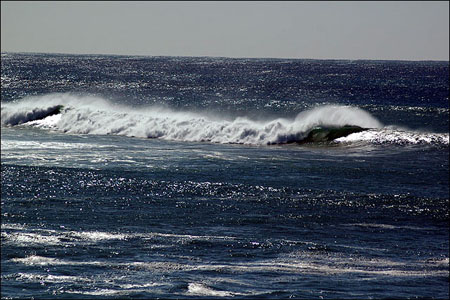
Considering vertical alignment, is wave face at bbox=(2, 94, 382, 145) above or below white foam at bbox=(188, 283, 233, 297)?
above

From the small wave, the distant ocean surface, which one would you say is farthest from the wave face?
the small wave

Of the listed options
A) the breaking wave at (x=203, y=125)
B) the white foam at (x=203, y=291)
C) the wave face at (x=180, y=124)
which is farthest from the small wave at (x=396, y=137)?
the white foam at (x=203, y=291)

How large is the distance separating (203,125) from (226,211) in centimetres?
3185

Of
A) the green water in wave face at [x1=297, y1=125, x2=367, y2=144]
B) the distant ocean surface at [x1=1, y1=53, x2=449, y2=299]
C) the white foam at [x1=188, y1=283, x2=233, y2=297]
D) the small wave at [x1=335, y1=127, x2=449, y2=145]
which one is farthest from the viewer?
the green water in wave face at [x1=297, y1=125, x2=367, y2=144]

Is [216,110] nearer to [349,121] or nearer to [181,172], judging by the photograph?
[349,121]

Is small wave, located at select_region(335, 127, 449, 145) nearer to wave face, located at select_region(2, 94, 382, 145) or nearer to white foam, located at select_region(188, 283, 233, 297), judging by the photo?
wave face, located at select_region(2, 94, 382, 145)

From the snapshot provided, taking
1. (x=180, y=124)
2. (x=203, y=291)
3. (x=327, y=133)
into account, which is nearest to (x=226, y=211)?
(x=203, y=291)

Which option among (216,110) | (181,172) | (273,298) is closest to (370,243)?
(273,298)

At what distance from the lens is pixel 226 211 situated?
27.2 metres

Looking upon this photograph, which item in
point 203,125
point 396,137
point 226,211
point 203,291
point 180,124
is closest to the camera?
point 203,291

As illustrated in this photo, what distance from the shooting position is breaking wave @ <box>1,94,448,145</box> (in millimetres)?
53594

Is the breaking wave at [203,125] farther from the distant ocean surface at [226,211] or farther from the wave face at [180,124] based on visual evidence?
the distant ocean surface at [226,211]

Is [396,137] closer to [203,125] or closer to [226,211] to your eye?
[203,125]

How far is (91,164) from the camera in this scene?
37438 millimetres
